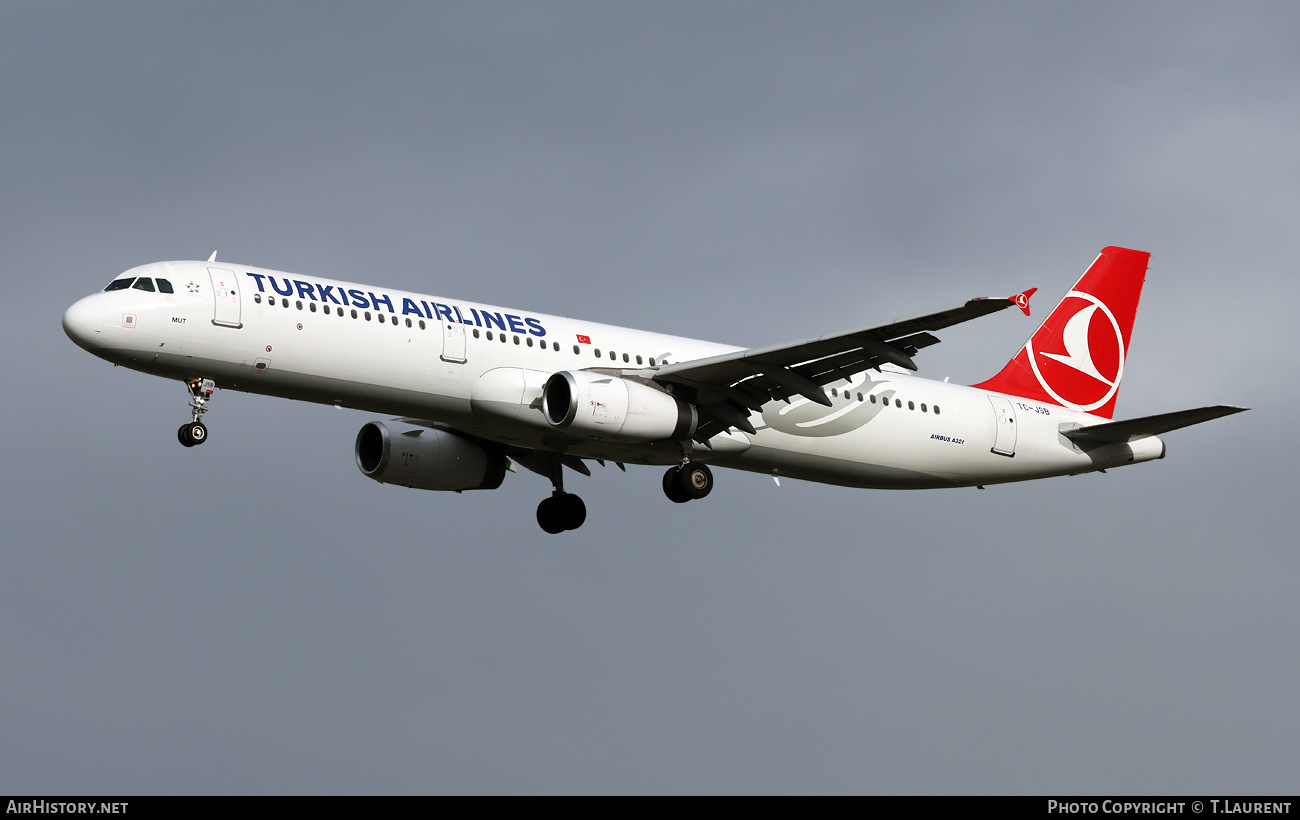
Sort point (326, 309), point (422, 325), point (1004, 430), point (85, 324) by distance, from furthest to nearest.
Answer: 1. point (1004, 430)
2. point (422, 325)
3. point (326, 309)
4. point (85, 324)

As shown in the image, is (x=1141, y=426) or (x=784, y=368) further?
(x=1141, y=426)

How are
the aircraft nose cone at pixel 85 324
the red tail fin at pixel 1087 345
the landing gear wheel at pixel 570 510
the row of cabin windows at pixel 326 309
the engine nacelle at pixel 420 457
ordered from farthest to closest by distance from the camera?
the red tail fin at pixel 1087 345, the landing gear wheel at pixel 570 510, the engine nacelle at pixel 420 457, the row of cabin windows at pixel 326 309, the aircraft nose cone at pixel 85 324

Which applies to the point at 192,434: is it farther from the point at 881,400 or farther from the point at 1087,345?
the point at 1087,345

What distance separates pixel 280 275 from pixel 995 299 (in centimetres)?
1516

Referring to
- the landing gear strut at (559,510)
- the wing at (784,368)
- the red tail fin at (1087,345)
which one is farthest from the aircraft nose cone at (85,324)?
the red tail fin at (1087,345)

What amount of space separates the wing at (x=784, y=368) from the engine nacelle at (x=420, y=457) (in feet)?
21.2

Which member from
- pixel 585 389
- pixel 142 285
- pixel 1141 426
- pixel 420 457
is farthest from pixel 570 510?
pixel 1141 426

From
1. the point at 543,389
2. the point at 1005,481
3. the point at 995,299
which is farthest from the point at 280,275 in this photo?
the point at 1005,481

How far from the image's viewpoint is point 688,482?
121 ft

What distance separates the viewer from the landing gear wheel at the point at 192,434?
3303 centimetres

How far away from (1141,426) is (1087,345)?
5261 mm

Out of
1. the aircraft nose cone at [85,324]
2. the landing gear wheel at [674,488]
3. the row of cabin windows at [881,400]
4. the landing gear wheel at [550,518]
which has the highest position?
the aircraft nose cone at [85,324]

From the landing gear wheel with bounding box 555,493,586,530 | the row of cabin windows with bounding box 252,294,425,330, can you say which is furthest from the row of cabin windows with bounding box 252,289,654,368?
the landing gear wheel with bounding box 555,493,586,530

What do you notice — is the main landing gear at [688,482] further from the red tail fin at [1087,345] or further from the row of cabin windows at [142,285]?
the row of cabin windows at [142,285]
